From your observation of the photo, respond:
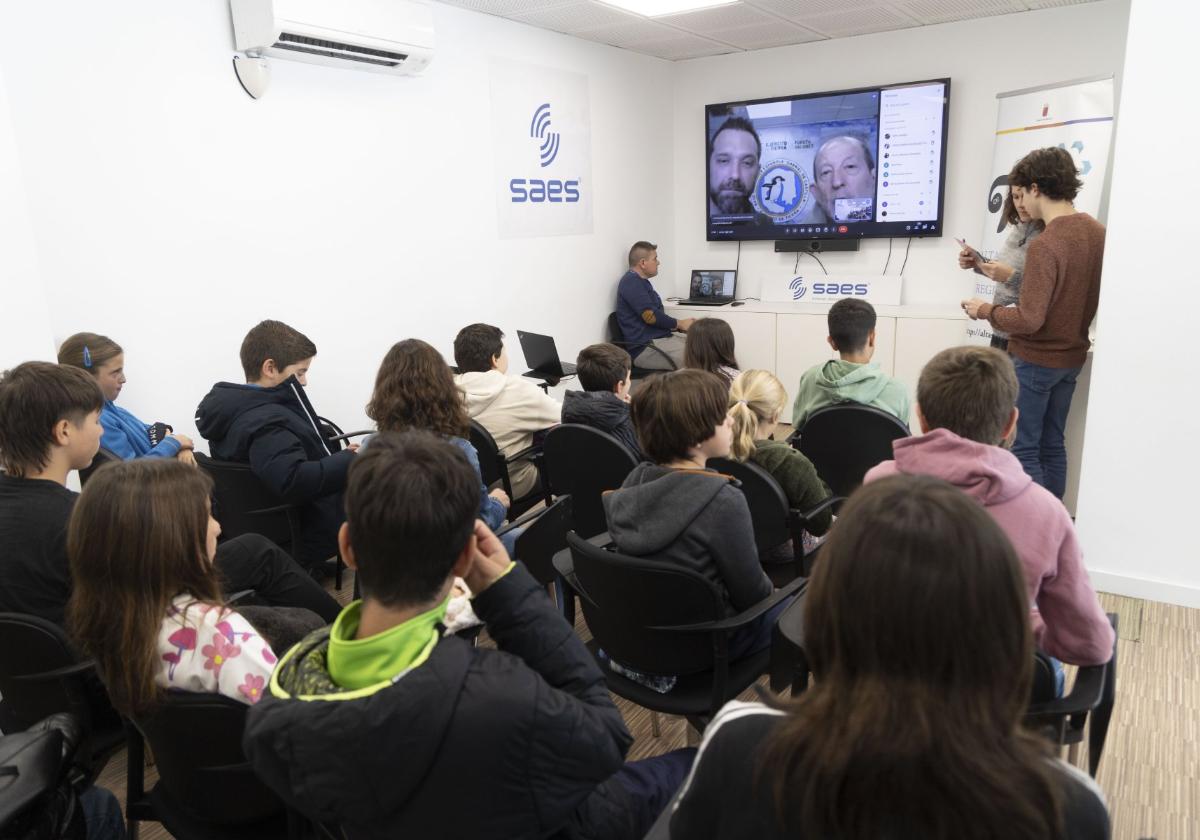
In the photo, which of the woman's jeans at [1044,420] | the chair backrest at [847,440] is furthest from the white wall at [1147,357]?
the chair backrest at [847,440]

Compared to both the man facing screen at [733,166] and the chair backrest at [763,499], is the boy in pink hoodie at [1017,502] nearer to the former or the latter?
the chair backrest at [763,499]

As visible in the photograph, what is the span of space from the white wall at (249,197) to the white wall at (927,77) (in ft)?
4.36

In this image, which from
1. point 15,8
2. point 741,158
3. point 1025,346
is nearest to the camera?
point 15,8

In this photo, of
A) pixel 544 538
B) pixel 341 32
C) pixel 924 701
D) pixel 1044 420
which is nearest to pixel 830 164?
pixel 1044 420

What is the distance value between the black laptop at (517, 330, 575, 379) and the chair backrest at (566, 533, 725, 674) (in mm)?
2604

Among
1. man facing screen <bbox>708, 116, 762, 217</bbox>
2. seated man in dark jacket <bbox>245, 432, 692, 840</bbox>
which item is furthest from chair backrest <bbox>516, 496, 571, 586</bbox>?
man facing screen <bbox>708, 116, 762, 217</bbox>

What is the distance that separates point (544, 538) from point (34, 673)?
4.53 ft

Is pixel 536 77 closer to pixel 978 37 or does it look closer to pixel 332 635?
pixel 978 37

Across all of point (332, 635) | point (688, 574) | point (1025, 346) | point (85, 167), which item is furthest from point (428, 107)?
point (332, 635)

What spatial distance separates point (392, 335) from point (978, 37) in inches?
166

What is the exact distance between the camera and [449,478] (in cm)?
112

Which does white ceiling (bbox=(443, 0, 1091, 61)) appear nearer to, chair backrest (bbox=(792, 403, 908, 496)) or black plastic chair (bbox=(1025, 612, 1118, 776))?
chair backrest (bbox=(792, 403, 908, 496))

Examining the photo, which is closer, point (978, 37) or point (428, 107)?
point (428, 107)

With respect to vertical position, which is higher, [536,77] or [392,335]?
[536,77]
